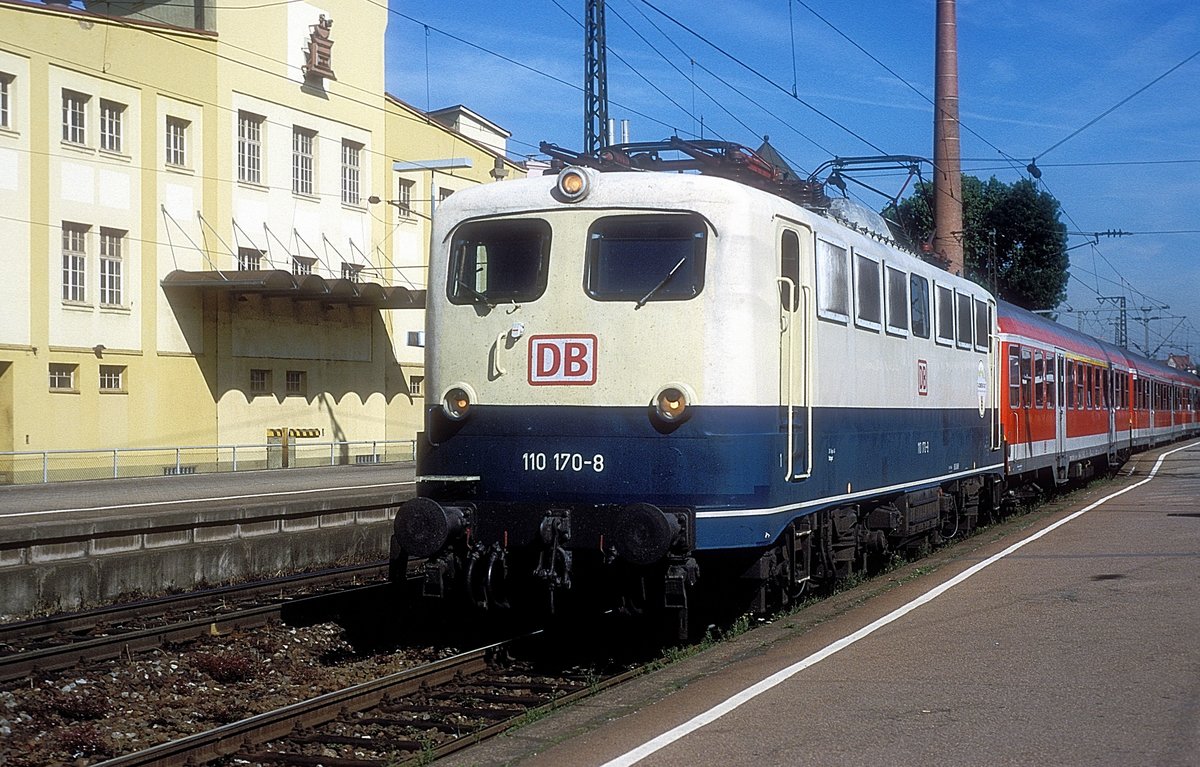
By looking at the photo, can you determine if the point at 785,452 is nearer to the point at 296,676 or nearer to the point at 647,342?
the point at 647,342

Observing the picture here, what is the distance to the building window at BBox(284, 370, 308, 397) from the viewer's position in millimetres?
36094

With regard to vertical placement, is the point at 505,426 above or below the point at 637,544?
above

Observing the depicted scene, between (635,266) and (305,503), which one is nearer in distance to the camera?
(635,266)

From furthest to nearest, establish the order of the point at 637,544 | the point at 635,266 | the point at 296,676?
1. the point at 296,676
2. the point at 635,266
3. the point at 637,544

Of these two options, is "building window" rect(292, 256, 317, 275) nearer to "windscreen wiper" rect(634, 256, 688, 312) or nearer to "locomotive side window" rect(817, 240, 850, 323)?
"locomotive side window" rect(817, 240, 850, 323)

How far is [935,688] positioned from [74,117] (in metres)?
27.3

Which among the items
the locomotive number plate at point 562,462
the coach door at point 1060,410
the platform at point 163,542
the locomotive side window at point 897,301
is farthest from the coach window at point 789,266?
the coach door at point 1060,410

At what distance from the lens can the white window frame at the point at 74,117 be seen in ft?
96.9

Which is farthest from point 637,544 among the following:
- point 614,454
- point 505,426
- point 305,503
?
point 305,503

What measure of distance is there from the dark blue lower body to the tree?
156ft

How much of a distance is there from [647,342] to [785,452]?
4.60ft

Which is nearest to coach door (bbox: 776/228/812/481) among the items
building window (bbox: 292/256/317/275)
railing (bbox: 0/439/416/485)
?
railing (bbox: 0/439/416/485)

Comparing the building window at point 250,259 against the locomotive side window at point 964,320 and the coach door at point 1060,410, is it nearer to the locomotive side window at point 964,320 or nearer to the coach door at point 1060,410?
the coach door at point 1060,410

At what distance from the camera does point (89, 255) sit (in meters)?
30.3
